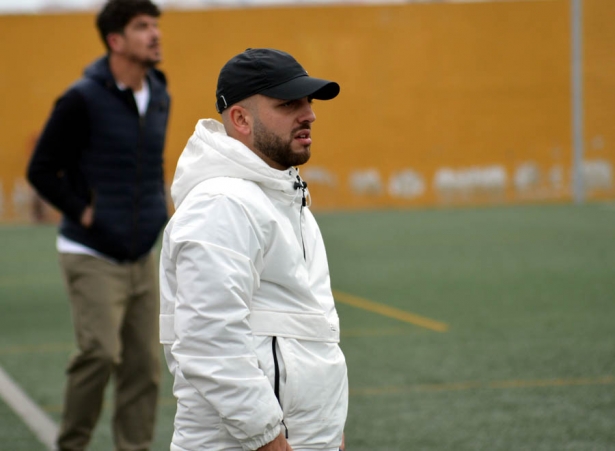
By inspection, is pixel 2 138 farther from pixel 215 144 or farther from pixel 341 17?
pixel 215 144

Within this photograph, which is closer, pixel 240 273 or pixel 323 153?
pixel 240 273

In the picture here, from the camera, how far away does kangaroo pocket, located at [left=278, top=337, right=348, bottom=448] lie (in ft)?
9.27

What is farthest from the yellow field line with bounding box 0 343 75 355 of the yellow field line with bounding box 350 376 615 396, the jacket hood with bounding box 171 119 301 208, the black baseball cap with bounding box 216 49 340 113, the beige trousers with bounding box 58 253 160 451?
the black baseball cap with bounding box 216 49 340 113

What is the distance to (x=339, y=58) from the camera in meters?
27.0

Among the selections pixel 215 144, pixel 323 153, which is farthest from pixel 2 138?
pixel 215 144

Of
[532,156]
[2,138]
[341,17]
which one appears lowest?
[532,156]

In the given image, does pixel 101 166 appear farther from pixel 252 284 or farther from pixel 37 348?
pixel 37 348

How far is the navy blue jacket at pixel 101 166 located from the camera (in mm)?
5176

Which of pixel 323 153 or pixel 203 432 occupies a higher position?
pixel 203 432

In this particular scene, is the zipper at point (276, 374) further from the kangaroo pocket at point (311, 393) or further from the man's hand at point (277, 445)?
the man's hand at point (277, 445)

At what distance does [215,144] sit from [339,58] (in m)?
24.4

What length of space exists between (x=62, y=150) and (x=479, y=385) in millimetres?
3204

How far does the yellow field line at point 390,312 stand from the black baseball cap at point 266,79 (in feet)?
21.0

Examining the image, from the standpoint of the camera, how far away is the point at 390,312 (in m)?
10.3
